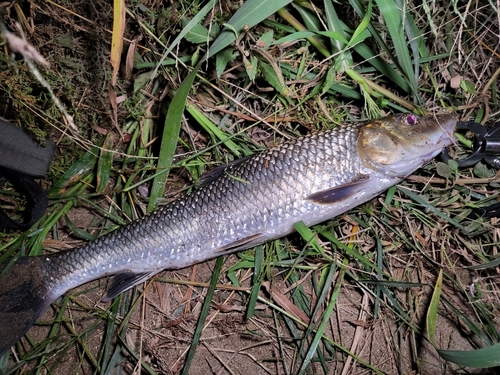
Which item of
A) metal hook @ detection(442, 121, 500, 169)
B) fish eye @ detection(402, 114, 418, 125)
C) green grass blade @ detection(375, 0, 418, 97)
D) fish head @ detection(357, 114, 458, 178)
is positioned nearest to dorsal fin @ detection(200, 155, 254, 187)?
fish head @ detection(357, 114, 458, 178)

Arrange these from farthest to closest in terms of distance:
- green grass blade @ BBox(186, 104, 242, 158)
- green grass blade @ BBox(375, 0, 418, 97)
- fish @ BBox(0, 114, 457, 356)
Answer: green grass blade @ BBox(186, 104, 242, 158), fish @ BBox(0, 114, 457, 356), green grass blade @ BBox(375, 0, 418, 97)

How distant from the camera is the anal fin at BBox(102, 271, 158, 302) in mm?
2775

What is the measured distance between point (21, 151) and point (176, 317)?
1570 millimetres

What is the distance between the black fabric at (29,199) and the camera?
2.92 m

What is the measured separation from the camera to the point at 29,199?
2.96 m

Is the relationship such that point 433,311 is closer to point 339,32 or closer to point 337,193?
point 337,193

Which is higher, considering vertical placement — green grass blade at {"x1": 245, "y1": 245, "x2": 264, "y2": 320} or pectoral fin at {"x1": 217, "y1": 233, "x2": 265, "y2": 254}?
pectoral fin at {"x1": 217, "y1": 233, "x2": 265, "y2": 254}

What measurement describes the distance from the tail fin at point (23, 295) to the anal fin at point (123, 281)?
16.1 inches

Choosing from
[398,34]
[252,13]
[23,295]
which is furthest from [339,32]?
[23,295]

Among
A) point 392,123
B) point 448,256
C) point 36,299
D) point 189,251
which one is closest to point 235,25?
point 392,123

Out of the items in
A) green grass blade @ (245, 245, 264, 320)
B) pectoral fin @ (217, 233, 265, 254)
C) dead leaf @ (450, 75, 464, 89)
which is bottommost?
green grass blade @ (245, 245, 264, 320)

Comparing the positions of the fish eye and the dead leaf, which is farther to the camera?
the dead leaf

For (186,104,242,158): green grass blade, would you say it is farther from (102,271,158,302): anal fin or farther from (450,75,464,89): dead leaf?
(450,75,464,89): dead leaf

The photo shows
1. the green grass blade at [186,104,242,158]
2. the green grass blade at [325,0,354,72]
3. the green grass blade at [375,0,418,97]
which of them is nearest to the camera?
the green grass blade at [375,0,418,97]
